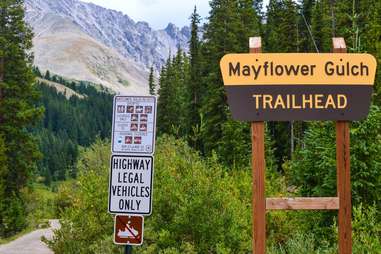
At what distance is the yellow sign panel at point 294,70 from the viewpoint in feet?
21.3

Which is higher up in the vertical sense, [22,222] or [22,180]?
[22,180]

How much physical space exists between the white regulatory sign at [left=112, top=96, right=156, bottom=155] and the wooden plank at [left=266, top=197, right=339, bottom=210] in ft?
5.47

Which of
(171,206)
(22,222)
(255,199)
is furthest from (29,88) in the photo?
(255,199)

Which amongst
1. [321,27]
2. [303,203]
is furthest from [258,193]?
[321,27]

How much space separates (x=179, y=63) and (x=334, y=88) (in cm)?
6964

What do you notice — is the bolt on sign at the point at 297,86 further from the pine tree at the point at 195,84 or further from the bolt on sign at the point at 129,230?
the pine tree at the point at 195,84

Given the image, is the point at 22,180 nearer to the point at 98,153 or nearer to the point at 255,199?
the point at 98,153

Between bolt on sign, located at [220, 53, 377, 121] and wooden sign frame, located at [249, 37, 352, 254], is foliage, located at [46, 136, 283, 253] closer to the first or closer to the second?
wooden sign frame, located at [249, 37, 352, 254]

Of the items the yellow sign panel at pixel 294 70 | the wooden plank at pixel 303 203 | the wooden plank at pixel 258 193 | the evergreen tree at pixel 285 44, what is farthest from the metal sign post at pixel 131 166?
the evergreen tree at pixel 285 44

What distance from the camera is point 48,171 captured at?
132 metres

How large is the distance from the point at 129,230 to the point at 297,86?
2724mm

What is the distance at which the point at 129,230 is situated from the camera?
677cm

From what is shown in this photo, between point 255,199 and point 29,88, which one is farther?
point 29,88

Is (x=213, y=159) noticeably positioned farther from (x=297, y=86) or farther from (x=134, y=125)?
(x=297, y=86)
